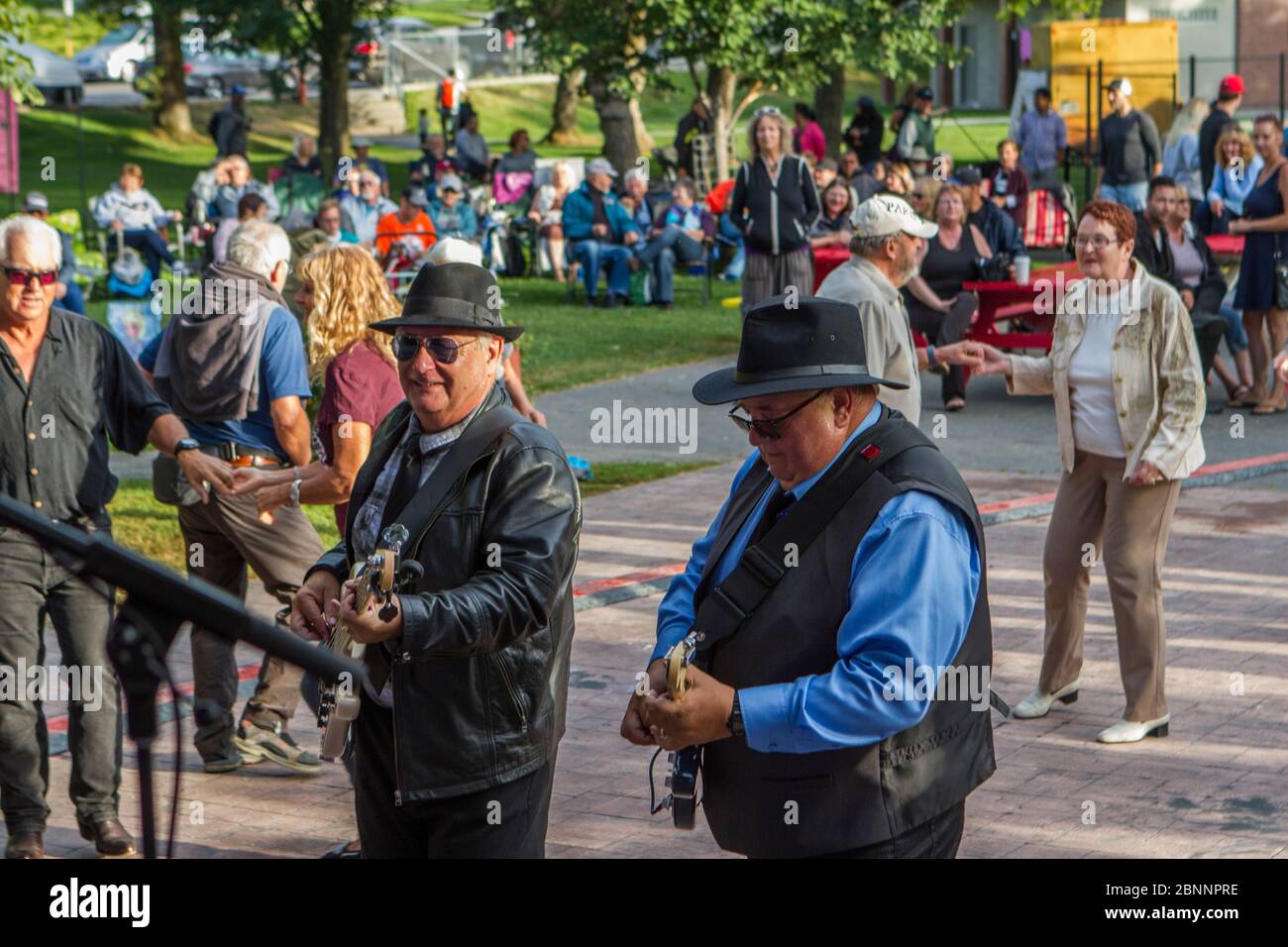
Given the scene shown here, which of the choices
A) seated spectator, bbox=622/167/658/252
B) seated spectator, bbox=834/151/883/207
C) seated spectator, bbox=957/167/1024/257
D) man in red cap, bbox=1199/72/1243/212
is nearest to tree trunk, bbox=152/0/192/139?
seated spectator, bbox=834/151/883/207

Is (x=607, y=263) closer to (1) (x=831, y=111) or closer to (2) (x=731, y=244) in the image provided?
(2) (x=731, y=244)

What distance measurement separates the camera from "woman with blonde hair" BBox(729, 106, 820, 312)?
1502 cm

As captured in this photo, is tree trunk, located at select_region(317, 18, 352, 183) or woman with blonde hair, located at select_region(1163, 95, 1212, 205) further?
tree trunk, located at select_region(317, 18, 352, 183)

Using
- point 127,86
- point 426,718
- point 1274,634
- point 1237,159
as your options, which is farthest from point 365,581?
point 127,86

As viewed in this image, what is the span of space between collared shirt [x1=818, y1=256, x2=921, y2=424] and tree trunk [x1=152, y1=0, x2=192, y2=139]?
3817 centimetres

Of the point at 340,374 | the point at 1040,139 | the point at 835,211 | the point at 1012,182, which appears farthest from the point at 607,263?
the point at 340,374

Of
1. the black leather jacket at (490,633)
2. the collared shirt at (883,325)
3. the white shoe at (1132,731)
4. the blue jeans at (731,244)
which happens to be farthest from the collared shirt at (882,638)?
the blue jeans at (731,244)

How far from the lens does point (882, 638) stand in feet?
11.2

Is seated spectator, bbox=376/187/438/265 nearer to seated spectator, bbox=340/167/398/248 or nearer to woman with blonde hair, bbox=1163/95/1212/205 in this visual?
seated spectator, bbox=340/167/398/248

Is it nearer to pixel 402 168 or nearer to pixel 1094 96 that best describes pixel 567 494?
pixel 1094 96

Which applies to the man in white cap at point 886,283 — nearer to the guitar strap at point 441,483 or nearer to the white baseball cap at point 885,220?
the white baseball cap at point 885,220

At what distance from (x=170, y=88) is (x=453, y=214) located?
23.7 m

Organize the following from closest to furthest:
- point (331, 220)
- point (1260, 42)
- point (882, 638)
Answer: point (882, 638) < point (331, 220) < point (1260, 42)

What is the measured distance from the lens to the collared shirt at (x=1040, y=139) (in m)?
27.0
